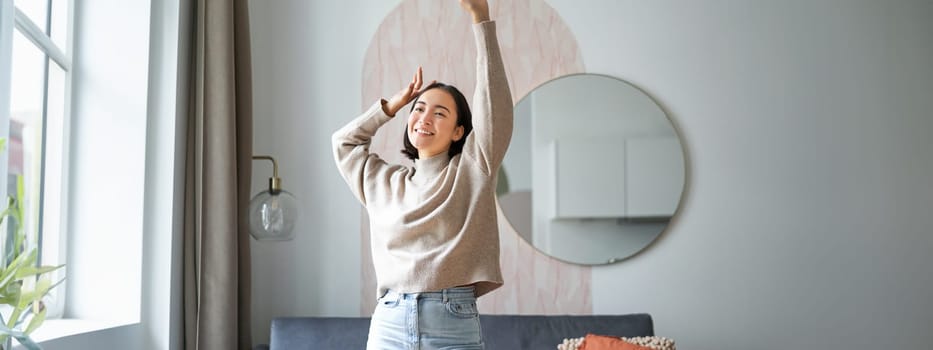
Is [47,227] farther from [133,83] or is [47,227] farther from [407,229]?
[407,229]

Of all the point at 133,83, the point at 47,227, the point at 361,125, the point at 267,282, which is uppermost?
the point at 133,83

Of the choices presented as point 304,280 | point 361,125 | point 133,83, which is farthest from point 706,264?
point 133,83

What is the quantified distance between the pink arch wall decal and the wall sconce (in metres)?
0.43

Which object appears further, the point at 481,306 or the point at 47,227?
the point at 481,306

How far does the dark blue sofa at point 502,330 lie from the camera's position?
266 centimetres

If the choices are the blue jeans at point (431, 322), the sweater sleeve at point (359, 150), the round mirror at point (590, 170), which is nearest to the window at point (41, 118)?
the sweater sleeve at point (359, 150)

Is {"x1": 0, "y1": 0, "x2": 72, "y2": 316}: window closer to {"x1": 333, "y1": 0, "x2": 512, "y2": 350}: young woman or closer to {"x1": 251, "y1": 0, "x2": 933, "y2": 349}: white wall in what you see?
{"x1": 251, "y1": 0, "x2": 933, "y2": 349}: white wall

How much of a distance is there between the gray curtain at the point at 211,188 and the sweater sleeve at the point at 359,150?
854 mm

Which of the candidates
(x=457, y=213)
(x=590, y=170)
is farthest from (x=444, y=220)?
(x=590, y=170)

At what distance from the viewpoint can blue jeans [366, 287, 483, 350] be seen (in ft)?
5.34

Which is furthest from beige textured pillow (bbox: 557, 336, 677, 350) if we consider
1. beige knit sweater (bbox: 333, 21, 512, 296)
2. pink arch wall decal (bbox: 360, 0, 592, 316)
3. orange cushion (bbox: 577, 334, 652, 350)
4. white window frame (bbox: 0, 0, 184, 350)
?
white window frame (bbox: 0, 0, 184, 350)

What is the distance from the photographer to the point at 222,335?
2594 millimetres

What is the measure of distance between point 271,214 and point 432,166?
3.51ft

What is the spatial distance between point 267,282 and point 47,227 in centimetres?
84
